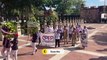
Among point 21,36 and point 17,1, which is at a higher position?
point 17,1

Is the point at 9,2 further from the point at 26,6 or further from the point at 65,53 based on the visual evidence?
the point at 65,53

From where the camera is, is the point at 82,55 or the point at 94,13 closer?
the point at 82,55

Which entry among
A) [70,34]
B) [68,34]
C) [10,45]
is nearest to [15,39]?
[10,45]

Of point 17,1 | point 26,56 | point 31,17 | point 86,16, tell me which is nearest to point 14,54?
point 26,56

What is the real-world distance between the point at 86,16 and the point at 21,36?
64273mm

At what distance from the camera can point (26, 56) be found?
1561 centimetres

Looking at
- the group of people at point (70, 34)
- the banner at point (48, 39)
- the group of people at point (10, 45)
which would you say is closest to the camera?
the group of people at point (10, 45)

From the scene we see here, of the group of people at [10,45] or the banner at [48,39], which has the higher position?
the group of people at [10,45]

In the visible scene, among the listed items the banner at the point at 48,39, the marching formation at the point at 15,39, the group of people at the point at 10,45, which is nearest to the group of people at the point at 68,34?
the marching formation at the point at 15,39

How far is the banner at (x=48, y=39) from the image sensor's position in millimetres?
20000

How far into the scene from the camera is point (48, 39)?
796 inches

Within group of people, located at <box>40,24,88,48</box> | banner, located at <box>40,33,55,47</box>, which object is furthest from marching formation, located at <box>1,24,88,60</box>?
banner, located at <box>40,33,55,47</box>

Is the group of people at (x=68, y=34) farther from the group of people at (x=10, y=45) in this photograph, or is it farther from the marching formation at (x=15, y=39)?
the group of people at (x=10, y=45)

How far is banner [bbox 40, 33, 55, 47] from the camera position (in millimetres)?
20000
